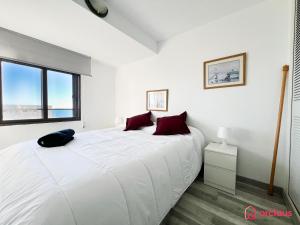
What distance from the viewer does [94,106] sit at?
330 centimetres

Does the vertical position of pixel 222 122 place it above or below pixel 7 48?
below

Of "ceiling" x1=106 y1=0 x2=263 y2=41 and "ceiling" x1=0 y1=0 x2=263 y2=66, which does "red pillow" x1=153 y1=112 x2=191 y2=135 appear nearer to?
"ceiling" x1=0 y1=0 x2=263 y2=66

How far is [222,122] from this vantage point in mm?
2016

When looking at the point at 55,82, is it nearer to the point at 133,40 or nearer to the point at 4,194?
the point at 133,40

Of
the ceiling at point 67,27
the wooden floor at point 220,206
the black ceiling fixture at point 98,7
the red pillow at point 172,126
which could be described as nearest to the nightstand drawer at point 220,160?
the wooden floor at point 220,206

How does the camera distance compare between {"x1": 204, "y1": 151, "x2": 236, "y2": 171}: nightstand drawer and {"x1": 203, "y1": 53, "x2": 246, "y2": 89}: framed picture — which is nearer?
{"x1": 204, "y1": 151, "x2": 236, "y2": 171}: nightstand drawer

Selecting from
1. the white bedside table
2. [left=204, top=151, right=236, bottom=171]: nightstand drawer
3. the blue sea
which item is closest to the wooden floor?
the white bedside table

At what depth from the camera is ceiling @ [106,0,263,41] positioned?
1.72 metres

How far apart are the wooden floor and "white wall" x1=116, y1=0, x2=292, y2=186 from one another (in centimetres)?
31

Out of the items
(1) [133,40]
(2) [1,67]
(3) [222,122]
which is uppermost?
(1) [133,40]

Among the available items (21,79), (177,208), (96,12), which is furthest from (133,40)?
(177,208)

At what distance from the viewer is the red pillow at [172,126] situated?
2.04m

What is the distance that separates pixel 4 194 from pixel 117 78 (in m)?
3.44

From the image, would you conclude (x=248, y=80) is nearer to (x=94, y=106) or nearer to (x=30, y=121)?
(x=94, y=106)
